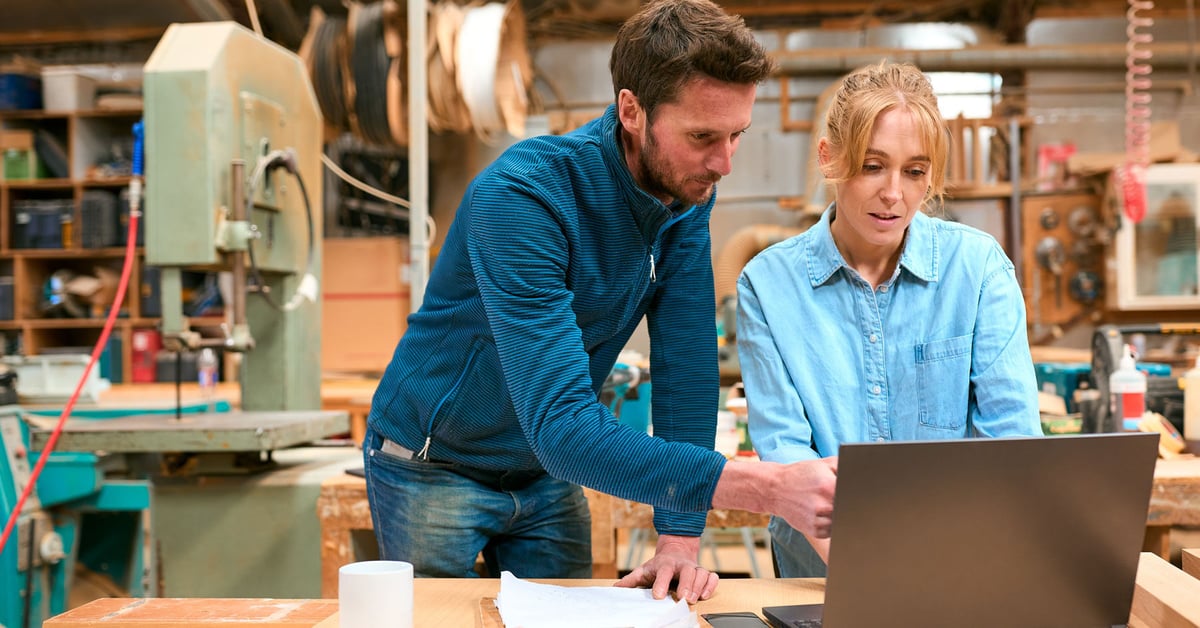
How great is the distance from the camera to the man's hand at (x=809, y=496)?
1019mm

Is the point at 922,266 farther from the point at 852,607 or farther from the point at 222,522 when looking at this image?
the point at 222,522

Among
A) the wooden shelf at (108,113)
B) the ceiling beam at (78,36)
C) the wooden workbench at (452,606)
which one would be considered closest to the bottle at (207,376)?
the wooden workbench at (452,606)

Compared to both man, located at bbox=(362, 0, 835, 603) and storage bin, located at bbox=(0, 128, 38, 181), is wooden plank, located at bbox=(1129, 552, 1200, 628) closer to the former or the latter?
man, located at bbox=(362, 0, 835, 603)

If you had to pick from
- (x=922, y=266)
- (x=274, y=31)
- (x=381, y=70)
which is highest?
(x=274, y=31)

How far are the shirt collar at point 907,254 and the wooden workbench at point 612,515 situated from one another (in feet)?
2.42

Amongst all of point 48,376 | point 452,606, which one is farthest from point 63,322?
point 452,606

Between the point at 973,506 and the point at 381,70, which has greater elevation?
the point at 381,70

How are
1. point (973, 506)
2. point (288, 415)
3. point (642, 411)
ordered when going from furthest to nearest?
point (642, 411) → point (288, 415) → point (973, 506)

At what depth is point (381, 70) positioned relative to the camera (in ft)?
15.4

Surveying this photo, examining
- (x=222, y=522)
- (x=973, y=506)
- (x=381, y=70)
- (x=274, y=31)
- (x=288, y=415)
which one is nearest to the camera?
(x=973, y=506)

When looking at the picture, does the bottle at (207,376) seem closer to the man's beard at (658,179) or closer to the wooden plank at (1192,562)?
the man's beard at (658,179)

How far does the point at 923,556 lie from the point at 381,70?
13.8 feet

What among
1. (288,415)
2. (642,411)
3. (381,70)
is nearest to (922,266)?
(642,411)

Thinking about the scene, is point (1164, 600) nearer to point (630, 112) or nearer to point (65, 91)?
point (630, 112)
